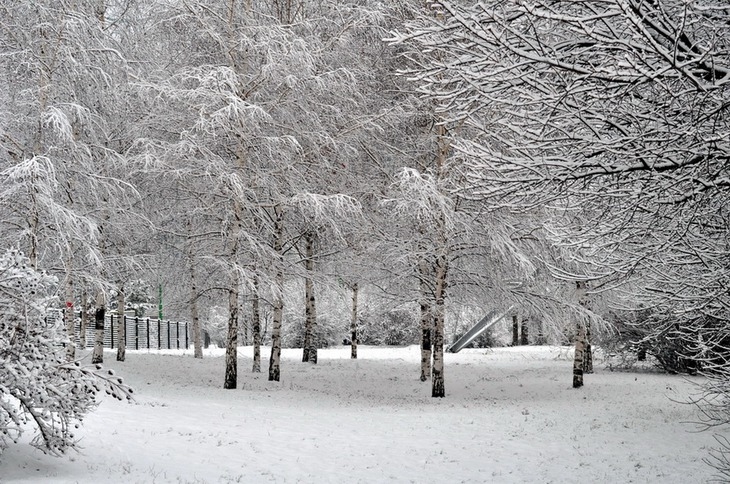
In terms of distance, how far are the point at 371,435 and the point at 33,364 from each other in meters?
5.74

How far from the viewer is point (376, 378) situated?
19156 mm

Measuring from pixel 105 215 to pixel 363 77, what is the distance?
697cm

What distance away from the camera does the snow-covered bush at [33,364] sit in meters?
6.39

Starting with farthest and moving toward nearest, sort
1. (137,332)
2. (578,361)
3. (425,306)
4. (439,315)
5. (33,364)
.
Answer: (137,332)
(578,361)
(425,306)
(439,315)
(33,364)

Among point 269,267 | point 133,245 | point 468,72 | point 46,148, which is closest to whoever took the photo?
point 468,72

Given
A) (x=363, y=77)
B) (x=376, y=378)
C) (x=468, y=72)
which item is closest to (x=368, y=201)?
(x=363, y=77)

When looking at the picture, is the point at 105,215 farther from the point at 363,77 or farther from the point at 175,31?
the point at 363,77

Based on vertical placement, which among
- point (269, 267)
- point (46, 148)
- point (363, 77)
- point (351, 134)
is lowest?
point (269, 267)

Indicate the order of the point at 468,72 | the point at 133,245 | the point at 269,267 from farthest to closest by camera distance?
1. the point at 133,245
2. the point at 269,267
3. the point at 468,72

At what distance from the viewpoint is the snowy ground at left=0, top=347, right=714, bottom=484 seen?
8211 millimetres

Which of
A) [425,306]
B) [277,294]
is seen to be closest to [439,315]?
[425,306]

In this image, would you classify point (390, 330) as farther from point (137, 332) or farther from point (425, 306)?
point (425, 306)

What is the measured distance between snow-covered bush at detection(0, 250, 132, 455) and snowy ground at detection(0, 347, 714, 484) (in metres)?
0.63

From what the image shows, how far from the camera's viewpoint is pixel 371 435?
10.8 metres
